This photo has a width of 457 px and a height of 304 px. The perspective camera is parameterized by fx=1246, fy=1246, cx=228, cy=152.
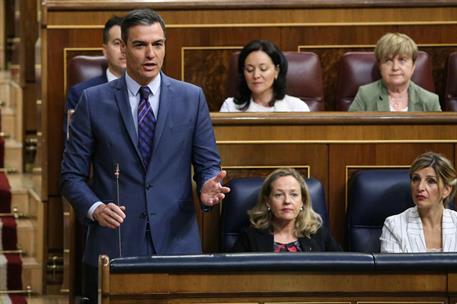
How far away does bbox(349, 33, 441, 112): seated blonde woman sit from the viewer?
353 centimetres

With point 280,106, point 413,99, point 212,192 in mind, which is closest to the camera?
point 212,192

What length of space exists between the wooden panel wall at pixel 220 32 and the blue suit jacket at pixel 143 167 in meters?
1.11

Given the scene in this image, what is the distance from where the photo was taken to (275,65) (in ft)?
11.4

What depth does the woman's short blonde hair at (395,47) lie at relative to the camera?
3520 mm

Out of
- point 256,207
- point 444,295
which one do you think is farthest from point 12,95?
point 444,295

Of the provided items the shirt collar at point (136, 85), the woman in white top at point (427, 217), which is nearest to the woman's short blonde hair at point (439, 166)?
the woman in white top at point (427, 217)

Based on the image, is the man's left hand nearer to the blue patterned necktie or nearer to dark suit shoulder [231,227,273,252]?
the blue patterned necktie

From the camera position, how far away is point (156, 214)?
241 cm

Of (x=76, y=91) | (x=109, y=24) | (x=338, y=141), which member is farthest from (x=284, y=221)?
(x=109, y=24)

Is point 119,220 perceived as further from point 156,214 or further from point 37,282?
point 37,282

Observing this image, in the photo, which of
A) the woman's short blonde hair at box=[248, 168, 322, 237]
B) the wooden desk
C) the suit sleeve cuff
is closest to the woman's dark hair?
the woman's short blonde hair at box=[248, 168, 322, 237]

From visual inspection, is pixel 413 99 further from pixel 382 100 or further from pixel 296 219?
pixel 296 219

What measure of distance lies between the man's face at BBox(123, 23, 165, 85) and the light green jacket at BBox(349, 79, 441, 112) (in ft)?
4.06

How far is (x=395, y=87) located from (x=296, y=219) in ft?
2.69
